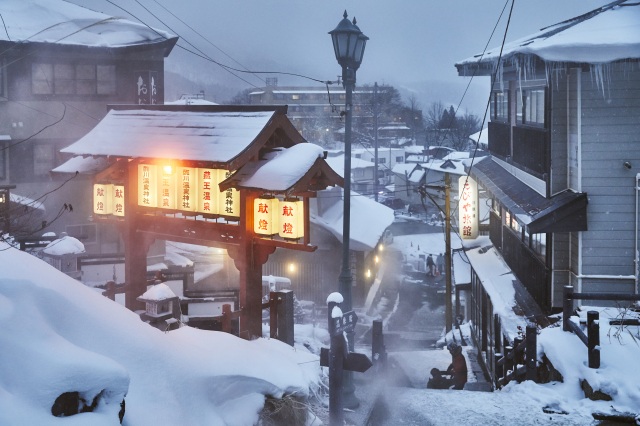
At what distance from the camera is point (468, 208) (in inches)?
1070

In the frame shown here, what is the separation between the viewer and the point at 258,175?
45.2ft

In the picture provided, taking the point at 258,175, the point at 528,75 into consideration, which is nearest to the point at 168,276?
the point at 258,175

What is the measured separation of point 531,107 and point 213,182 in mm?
11107

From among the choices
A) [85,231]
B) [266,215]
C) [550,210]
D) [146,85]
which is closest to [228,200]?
[266,215]

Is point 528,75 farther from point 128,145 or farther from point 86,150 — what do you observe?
point 86,150

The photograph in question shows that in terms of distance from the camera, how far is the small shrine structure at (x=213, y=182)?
13.9m

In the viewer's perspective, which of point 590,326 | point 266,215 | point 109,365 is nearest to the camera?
point 109,365

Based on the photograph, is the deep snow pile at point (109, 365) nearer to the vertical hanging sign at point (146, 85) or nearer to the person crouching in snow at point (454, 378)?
A: the person crouching in snow at point (454, 378)

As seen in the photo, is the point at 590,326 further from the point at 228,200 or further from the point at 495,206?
the point at 495,206

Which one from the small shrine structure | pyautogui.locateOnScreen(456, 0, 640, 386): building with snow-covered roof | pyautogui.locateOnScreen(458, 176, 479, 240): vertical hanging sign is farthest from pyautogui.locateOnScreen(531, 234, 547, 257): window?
pyautogui.locateOnScreen(458, 176, 479, 240): vertical hanging sign

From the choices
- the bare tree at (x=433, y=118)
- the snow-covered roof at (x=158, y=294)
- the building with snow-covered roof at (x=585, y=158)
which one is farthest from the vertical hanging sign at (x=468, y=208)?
the bare tree at (x=433, y=118)

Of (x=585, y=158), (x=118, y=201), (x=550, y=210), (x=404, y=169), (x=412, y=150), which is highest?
(x=412, y=150)

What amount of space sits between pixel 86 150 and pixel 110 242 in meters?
15.5

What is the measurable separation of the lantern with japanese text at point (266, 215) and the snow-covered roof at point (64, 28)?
1950 centimetres
